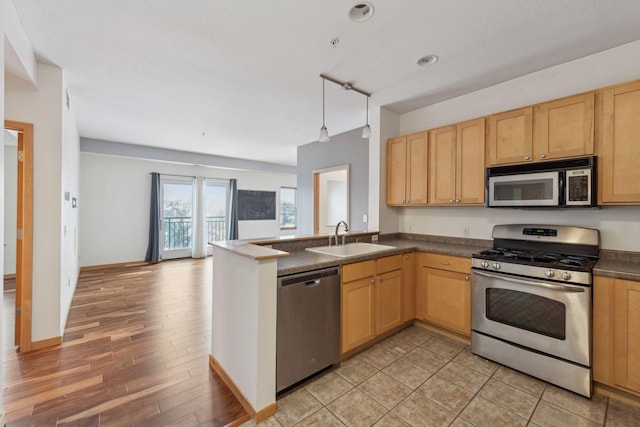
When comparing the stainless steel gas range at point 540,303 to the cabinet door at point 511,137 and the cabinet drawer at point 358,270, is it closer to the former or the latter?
the cabinet door at point 511,137

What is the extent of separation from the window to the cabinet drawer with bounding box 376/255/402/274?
6.31 metres

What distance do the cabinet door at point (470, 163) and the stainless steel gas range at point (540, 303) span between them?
526 millimetres

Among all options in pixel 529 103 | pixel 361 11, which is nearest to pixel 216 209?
pixel 361 11

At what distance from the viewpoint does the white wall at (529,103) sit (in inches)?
88.3

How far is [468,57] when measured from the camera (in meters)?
2.41

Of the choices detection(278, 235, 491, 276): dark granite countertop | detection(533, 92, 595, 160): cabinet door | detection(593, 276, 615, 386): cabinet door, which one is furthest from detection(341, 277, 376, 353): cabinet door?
detection(533, 92, 595, 160): cabinet door

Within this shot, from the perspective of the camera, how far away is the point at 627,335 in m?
1.84

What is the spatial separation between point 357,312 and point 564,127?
92.2 inches

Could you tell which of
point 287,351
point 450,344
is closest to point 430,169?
point 450,344

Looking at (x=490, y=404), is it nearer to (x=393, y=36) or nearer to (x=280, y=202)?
(x=393, y=36)

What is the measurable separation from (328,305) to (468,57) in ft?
8.01

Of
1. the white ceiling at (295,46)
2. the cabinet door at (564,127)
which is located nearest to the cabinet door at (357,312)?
the cabinet door at (564,127)

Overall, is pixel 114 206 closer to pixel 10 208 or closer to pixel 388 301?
pixel 10 208

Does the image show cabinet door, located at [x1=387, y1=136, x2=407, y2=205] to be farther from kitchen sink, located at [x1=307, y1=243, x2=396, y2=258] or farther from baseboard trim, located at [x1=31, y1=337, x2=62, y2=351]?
baseboard trim, located at [x1=31, y1=337, x2=62, y2=351]
